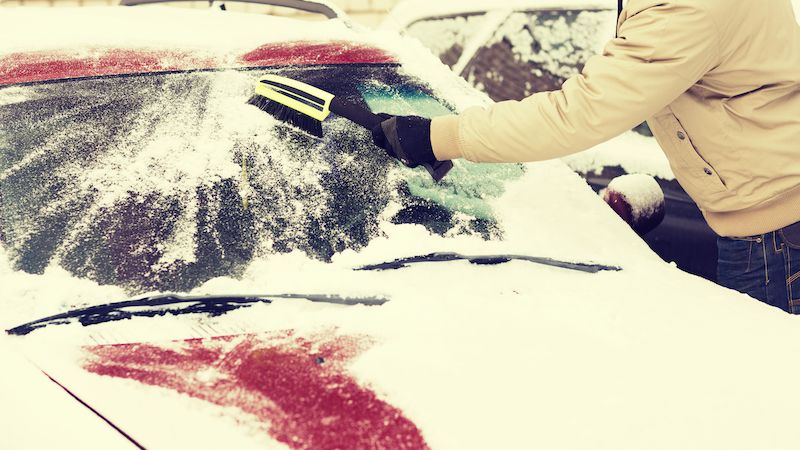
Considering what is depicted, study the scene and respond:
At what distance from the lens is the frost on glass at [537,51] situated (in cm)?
327

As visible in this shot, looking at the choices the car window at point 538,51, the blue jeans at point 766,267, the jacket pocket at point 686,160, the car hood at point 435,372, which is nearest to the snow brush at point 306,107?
the car hood at point 435,372

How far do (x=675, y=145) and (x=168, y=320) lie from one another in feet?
4.09

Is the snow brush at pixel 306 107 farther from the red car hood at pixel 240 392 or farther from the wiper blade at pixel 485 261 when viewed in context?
the red car hood at pixel 240 392

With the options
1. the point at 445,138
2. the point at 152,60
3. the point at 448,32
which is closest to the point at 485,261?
the point at 445,138

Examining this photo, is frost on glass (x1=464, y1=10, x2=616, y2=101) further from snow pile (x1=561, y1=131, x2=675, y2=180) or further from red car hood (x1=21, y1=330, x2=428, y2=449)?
red car hood (x1=21, y1=330, x2=428, y2=449)

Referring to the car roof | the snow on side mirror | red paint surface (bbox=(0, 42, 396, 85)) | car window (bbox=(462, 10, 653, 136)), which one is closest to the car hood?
the snow on side mirror

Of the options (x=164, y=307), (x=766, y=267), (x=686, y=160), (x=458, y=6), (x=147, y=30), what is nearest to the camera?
(x=164, y=307)

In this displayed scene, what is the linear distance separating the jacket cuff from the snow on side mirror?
0.62 metres

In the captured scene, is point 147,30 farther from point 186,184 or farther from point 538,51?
point 538,51

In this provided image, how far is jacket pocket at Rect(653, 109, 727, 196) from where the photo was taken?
1.78m

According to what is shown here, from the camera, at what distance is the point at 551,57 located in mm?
3361

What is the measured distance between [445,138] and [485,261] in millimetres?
297

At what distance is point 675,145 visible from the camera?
183cm

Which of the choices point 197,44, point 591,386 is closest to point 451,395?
point 591,386
